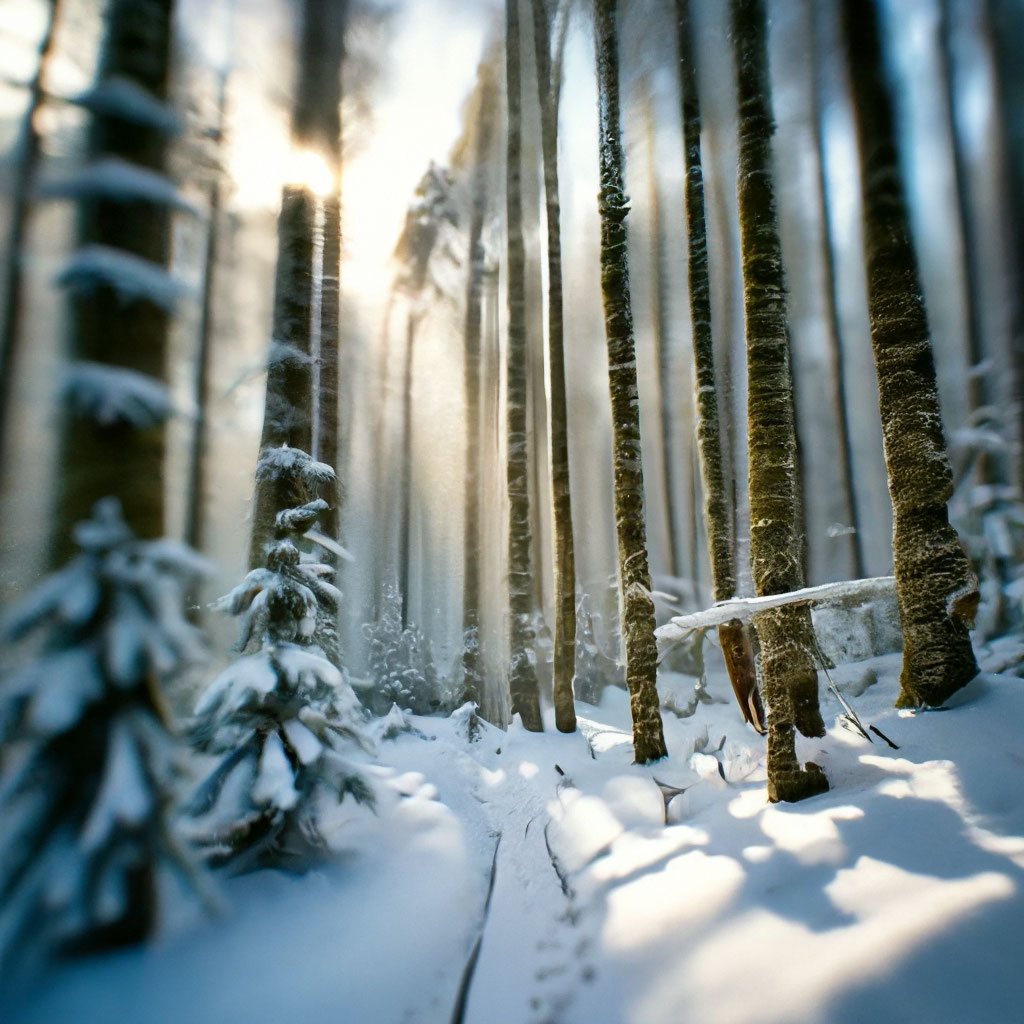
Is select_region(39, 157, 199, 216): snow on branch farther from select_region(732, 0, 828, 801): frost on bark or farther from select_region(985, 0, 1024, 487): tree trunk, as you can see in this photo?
select_region(985, 0, 1024, 487): tree trunk

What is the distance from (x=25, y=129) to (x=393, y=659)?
11389mm

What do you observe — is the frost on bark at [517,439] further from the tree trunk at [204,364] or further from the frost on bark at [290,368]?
the tree trunk at [204,364]

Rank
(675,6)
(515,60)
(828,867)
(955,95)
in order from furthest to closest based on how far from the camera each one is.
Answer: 1. (515,60)
2. (955,95)
3. (675,6)
4. (828,867)

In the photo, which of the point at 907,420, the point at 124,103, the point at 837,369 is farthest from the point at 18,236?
the point at 837,369

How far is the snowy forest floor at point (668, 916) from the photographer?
6.08 feet

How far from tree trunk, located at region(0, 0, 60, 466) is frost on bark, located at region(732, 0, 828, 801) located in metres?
4.74

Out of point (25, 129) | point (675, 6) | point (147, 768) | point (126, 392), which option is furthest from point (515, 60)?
point (147, 768)

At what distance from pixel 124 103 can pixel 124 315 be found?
1.15 m

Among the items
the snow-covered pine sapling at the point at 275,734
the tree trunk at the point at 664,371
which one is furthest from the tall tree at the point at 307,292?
the tree trunk at the point at 664,371

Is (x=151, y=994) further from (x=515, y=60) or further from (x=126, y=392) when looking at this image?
(x=515, y=60)

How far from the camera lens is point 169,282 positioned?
2.73 m

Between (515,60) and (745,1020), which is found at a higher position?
(515,60)

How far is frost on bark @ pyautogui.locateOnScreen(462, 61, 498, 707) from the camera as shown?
1142 cm

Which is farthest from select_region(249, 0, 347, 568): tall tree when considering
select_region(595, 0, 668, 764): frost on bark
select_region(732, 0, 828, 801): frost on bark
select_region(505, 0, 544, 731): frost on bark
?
select_region(732, 0, 828, 801): frost on bark
